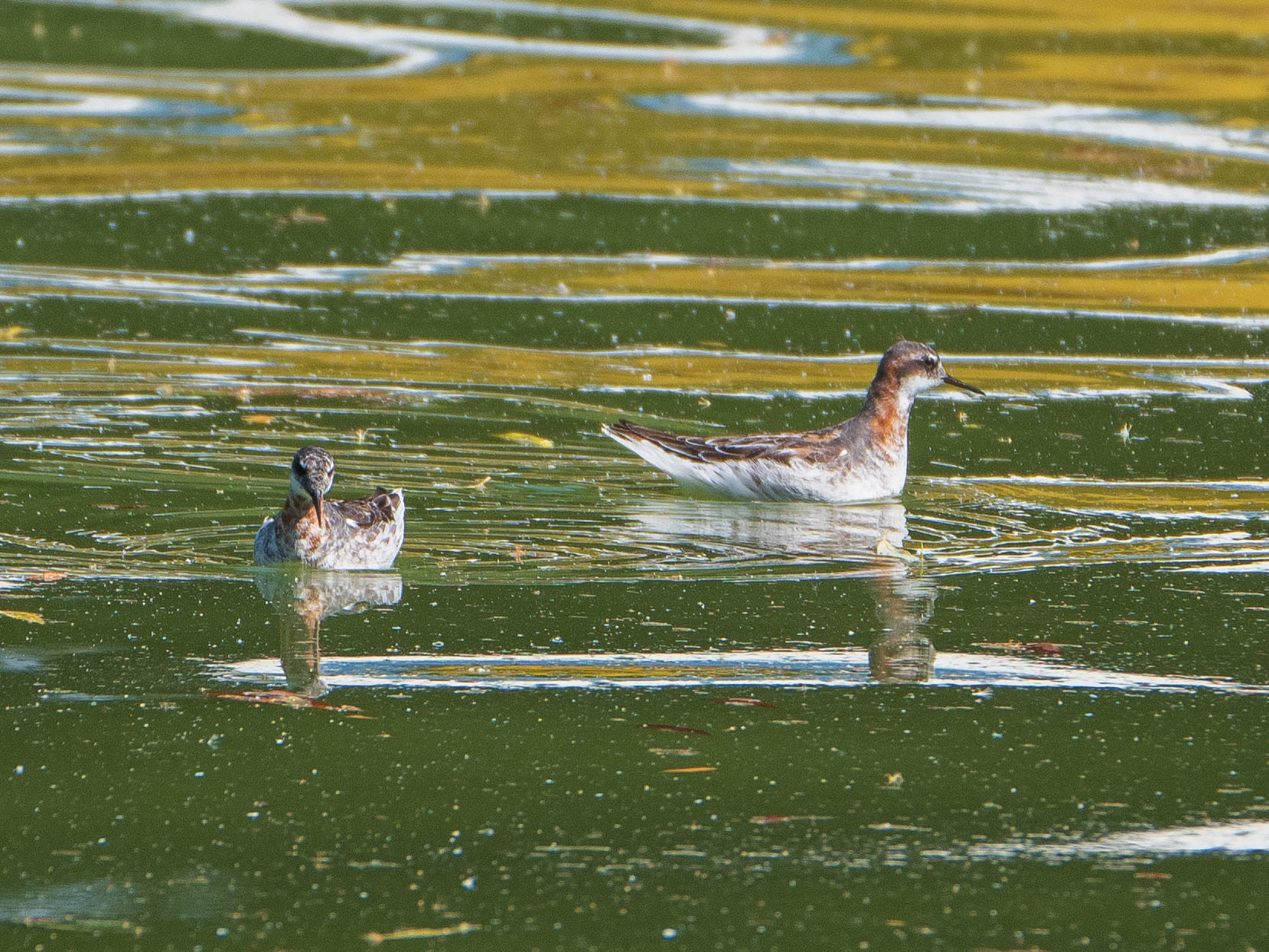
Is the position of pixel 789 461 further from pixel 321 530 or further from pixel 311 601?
pixel 311 601

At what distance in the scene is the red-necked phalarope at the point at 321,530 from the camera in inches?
370

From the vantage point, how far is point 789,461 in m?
11.0

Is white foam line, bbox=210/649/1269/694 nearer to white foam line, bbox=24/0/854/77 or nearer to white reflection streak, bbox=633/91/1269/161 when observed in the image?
white reflection streak, bbox=633/91/1269/161

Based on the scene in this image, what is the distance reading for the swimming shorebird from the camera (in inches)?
431

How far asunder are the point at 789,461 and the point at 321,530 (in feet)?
8.62

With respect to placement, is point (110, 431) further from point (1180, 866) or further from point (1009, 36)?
point (1009, 36)

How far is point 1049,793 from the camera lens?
22.7 ft

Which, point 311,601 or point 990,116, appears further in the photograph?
point 990,116

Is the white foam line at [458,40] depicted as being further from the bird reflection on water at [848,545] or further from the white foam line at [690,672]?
the white foam line at [690,672]

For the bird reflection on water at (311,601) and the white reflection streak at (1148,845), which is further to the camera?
the bird reflection on water at (311,601)

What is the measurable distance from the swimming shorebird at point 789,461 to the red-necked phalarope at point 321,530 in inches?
73.1

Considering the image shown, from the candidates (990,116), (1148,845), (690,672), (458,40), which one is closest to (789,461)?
(690,672)

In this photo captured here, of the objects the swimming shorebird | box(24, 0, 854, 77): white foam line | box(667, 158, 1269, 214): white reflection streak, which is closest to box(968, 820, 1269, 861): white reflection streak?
the swimming shorebird

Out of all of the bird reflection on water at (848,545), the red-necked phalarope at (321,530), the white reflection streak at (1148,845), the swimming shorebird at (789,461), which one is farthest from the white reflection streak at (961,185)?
the white reflection streak at (1148,845)
